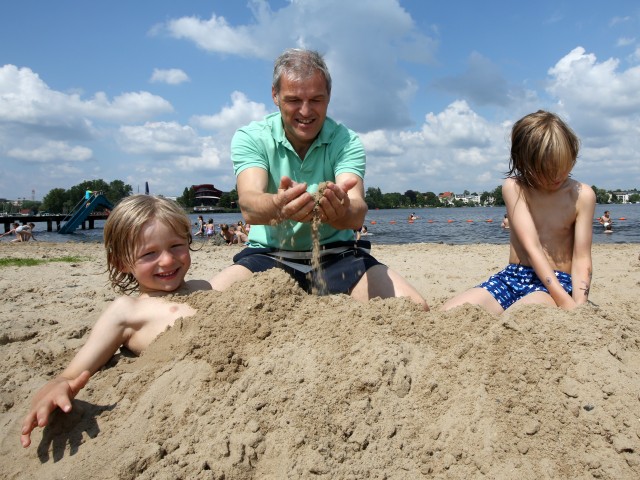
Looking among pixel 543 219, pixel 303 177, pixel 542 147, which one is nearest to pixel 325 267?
pixel 303 177

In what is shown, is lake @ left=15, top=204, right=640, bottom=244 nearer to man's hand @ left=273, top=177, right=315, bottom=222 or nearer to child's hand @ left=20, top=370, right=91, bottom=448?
man's hand @ left=273, top=177, right=315, bottom=222

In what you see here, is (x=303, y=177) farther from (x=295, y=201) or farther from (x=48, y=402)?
(x=48, y=402)

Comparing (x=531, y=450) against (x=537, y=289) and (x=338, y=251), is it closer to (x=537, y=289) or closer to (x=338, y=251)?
(x=537, y=289)

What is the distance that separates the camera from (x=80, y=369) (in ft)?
7.59

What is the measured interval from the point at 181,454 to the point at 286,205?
145 centimetres

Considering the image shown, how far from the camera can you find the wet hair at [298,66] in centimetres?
331

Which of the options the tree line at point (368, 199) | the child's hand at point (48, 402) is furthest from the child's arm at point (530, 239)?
the tree line at point (368, 199)

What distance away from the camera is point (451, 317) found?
2281 mm

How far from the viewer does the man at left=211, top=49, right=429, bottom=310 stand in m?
3.29

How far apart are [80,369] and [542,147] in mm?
3103

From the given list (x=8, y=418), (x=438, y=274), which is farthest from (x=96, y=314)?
(x=438, y=274)

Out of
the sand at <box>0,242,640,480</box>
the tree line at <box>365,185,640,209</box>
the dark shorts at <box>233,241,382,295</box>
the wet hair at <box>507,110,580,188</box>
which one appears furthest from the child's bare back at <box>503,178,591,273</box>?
the tree line at <box>365,185,640,209</box>

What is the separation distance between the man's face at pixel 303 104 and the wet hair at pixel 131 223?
1147mm

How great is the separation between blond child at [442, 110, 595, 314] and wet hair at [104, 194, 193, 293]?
1.87 meters
